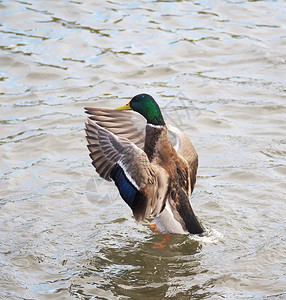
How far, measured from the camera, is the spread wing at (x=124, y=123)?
7.40 m

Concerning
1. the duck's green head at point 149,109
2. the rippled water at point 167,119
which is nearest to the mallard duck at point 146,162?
the duck's green head at point 149,109

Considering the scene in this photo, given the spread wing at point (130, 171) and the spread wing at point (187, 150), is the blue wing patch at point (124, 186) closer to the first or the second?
the spread wing at point (130, 171)

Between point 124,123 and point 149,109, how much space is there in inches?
23.4

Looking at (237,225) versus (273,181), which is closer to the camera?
(237,225)

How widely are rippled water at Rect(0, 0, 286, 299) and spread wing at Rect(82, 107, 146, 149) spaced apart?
72cm

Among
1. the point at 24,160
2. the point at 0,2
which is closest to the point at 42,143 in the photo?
the point at 24,160

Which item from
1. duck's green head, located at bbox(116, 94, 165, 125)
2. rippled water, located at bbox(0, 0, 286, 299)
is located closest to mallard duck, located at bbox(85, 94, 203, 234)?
duck's green head, located at bbox(116, 94, 165, 125)

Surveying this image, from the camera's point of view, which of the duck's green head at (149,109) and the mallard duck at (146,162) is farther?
the duck's green head at (149,109)

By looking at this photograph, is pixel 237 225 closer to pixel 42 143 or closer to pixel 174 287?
pixel 174 287

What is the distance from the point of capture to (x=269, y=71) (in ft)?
36.1

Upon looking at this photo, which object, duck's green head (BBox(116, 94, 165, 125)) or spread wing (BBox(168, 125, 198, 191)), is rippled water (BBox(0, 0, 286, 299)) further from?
duck's green head (BBox(116, 94, 165, 125))

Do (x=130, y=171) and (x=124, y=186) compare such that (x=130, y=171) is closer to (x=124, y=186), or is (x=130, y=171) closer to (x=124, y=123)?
(x=124, y=186)

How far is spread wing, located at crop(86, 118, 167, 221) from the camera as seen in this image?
20.4 feet

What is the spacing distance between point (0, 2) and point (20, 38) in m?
1.61
